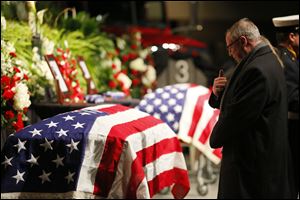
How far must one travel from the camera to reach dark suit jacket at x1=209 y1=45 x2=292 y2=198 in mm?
3178

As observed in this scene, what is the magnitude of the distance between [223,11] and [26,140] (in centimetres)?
412

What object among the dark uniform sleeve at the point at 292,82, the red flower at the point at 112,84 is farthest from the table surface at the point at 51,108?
the dark uniform sleeve at the point at 292,82

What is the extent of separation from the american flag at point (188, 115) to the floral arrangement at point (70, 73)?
0.58 metres

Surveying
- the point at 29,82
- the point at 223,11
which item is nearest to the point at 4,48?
the point at 29,82

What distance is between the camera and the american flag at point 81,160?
4.43 metres

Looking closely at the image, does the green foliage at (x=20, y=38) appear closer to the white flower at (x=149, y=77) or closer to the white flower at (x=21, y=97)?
the white flower at (x=21, y=97)

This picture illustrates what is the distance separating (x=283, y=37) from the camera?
347 centimetres

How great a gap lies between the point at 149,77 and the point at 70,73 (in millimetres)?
2193

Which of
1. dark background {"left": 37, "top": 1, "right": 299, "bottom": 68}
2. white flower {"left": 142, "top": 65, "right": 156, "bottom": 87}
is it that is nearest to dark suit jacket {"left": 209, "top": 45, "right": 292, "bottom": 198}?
dark background {"left": 37, "top": 1, "right": 299, "bottom": 68}

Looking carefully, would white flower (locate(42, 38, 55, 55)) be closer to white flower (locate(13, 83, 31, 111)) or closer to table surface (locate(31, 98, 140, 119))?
table surface (locate(31, 98, 140, 119))

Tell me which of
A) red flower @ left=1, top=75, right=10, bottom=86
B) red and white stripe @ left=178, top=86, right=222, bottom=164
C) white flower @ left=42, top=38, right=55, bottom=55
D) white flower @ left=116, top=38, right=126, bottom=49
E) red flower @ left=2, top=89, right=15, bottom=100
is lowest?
→ red and white stripe @ left=178, top=86, right=222, bottom=164

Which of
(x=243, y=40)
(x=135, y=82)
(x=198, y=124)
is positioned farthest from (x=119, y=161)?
(x=135, y=82)

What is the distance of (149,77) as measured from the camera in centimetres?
827

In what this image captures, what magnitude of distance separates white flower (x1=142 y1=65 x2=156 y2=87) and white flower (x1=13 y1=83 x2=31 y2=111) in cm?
318
